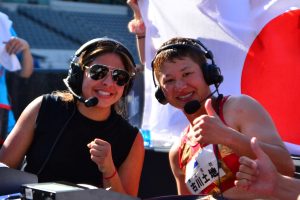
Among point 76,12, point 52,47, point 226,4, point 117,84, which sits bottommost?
point 117,84

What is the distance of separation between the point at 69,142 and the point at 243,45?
1072 millimetres

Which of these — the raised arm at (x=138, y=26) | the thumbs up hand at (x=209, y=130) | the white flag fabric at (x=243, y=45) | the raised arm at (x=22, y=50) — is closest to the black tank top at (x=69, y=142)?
the thumbs up hand at (x=209, y=130)

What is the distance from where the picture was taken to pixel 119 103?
2.36 m

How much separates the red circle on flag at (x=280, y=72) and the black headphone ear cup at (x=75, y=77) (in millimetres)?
934

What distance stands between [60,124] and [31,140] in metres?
0.12

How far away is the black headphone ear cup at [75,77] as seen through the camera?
2.20 meters

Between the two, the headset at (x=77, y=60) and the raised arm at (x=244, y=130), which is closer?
the raised arm at (x=244, y=130)

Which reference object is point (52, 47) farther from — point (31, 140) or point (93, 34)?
point (31, 140)

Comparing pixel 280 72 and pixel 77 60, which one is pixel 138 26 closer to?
pixel 280 72

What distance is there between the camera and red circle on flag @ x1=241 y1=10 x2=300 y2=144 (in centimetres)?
265

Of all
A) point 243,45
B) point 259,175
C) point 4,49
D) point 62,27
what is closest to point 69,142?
point 259,175

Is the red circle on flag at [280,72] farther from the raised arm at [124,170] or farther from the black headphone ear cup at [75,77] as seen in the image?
the black headphone ear cup at [75,77]

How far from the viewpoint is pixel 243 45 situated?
2.88 meters

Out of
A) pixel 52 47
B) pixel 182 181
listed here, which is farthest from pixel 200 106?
pixel 52 47
